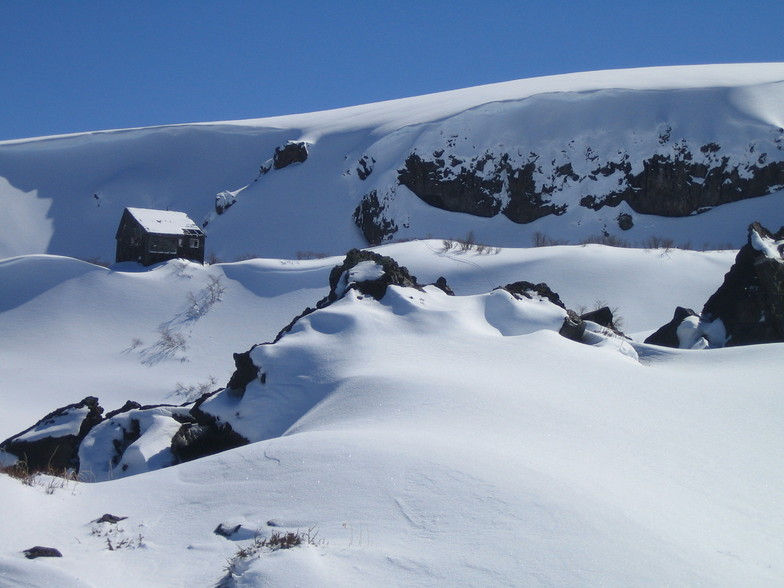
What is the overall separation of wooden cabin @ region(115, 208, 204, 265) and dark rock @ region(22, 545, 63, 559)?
27.8 meters

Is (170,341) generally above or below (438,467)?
below

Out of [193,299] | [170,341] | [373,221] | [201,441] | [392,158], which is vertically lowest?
[170,341]

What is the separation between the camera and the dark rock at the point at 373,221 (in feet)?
148

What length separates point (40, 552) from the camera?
4551 mm

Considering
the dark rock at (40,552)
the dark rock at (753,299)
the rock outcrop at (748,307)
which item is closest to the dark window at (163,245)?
the rock outcrop at (748,307)

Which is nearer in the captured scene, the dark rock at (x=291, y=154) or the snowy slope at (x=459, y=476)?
the snowy slope at (x=459, y=476)

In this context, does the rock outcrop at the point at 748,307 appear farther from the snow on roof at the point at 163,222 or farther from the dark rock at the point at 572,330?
the snow on roof at the point at 163,222

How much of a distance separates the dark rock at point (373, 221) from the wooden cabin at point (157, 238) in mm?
14057

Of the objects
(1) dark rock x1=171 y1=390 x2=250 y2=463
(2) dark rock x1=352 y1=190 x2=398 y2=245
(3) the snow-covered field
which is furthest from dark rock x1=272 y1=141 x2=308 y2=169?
(1) dark rock x1=171 y1=390 x2=250 y2=463

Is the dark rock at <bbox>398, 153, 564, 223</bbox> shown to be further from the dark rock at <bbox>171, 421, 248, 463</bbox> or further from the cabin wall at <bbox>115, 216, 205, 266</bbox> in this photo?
the dark rock at <bbox>171, 421, 248, 463</bbox>

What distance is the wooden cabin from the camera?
3152 cm

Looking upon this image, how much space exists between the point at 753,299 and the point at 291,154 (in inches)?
1766

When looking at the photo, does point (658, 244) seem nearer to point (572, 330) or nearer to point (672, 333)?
point (672, 333)

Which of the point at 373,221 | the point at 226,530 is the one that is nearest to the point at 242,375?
the point at 226,530
